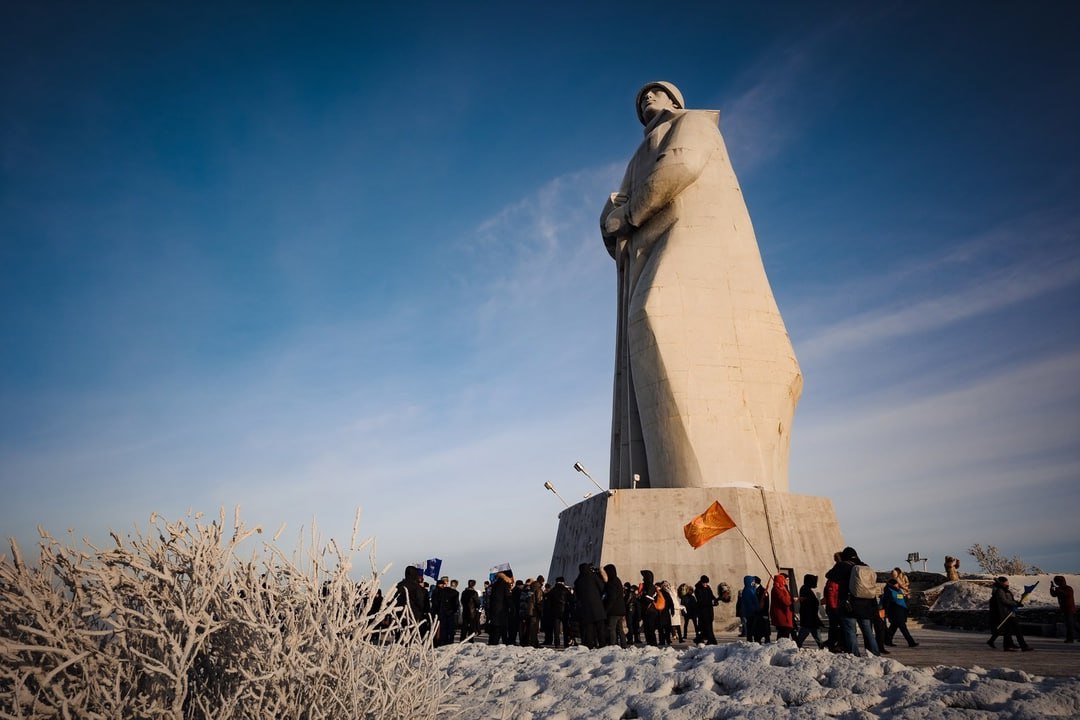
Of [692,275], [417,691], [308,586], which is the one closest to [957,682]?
[417,691]

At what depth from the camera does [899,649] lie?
7.74 meters

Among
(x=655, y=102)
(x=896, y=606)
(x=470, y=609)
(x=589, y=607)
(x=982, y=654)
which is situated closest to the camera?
(x=982, y=654)

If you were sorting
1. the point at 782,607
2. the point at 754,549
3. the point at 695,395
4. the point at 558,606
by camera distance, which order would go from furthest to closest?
the point at 695,395 → the point at 754,549 → the point at 558,606 → the point at 782,607

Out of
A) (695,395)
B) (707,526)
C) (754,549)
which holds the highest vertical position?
(695,395)

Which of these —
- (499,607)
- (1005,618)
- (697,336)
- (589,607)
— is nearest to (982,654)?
(1005,618)

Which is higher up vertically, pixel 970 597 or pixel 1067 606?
pixel 970 597

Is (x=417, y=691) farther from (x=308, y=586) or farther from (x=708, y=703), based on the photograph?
(x=708, y=703)

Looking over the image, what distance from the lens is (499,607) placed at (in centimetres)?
973

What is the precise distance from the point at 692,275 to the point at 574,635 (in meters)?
7.11

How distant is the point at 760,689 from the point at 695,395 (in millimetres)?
8612

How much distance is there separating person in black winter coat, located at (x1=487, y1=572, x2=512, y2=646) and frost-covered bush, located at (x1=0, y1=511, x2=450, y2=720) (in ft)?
21.7

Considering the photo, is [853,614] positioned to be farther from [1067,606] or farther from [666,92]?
[666,92]

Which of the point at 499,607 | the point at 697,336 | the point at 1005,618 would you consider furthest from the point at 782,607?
the point at 697,336

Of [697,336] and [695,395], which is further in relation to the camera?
[697,336]
